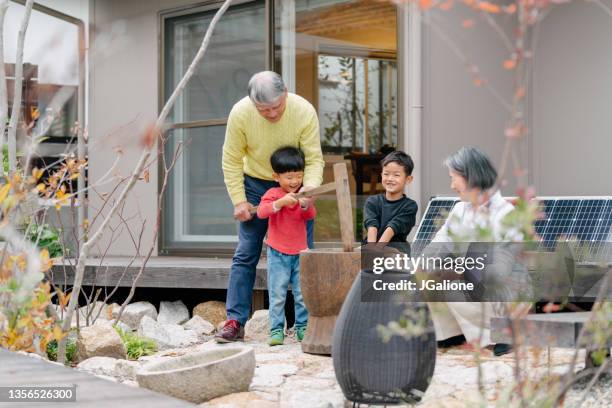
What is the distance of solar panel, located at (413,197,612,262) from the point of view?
4.85 meters

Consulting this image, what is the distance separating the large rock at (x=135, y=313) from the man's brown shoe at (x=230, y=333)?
123 cm

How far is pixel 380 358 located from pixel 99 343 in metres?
1.83

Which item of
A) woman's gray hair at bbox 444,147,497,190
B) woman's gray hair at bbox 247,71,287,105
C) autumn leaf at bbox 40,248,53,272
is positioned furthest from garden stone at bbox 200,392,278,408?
woman's gray hair at bbox 247,71,287,105

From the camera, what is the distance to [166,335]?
16.5 feet

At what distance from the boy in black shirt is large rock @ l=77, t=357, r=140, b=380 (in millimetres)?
1348

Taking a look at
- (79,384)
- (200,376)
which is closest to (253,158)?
(200,376)

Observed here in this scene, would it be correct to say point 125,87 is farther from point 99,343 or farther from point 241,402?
point 241,402

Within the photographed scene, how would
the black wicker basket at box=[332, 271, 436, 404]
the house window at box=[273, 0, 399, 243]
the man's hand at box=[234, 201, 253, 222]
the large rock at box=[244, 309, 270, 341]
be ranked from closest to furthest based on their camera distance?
1. the black wicker basket at box=[332, 271, 436, 404]
2. the man's hand at box=[234, 201, 253, 222]
3. the large rock at box=[244, 309, 270, 341]
4. the house window at box=[273, 0, 399, 243]

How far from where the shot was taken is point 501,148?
5.73 metres

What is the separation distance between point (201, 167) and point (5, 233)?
158 inches

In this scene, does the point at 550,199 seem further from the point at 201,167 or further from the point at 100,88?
the point at 100,88

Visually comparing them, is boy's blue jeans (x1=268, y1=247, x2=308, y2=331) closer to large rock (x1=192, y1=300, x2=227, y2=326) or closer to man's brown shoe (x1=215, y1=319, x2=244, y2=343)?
man's brown shoe (x1=215, y1=319, x2=244, y2=343)

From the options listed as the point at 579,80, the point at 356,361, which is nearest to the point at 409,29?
the point at 579,80

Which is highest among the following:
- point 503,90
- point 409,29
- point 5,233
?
point 409,29
